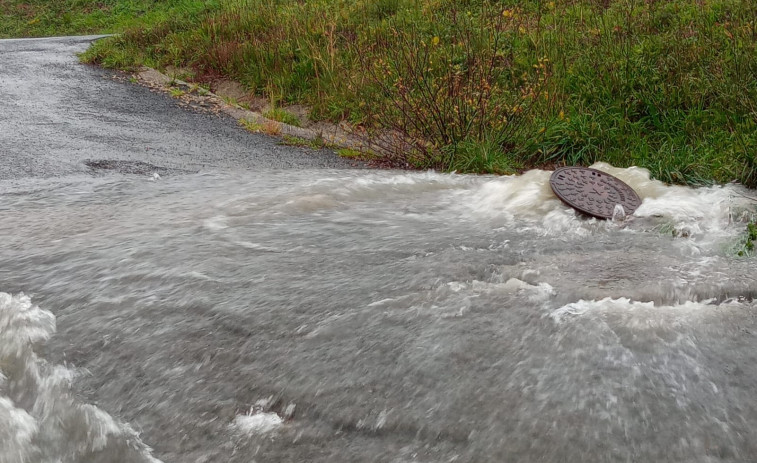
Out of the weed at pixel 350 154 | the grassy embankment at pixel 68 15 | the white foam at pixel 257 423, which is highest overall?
the white foam at pixel 257 423

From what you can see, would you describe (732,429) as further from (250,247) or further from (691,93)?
(691,93)

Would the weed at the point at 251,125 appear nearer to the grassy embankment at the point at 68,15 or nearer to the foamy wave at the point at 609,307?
the foamy wave at the point at 609,307

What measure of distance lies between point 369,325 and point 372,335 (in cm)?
10

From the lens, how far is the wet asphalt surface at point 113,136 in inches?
267

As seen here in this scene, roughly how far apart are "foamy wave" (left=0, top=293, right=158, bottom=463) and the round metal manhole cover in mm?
3727

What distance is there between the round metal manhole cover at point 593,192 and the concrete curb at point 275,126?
2.40 metres

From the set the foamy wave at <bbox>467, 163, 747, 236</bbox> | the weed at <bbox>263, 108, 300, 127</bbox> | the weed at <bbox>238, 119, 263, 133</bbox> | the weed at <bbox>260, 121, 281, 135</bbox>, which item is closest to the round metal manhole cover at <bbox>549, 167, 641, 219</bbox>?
the foamy wave at <bbox>467, 163, 747, 236</bbox>

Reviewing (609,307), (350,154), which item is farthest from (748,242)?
(350,154)

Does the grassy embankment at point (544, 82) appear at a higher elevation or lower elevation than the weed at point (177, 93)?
higher

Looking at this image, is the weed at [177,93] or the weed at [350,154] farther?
the weed at [177,93]

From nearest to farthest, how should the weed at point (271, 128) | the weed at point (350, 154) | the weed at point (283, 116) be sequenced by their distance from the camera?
1. the weed at point (350, 154)
2. the weed at point (271, 128)
3. the weed at point (283, 116)

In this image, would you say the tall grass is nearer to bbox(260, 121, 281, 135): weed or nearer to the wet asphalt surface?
bbox(260, 121, 281, 135): weed

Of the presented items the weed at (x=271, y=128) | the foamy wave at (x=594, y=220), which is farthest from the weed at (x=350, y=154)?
the foamy wave at (x=594, y=220)

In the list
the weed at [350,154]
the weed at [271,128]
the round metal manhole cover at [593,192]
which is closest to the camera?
the round metal manhole cover at [593,192]
